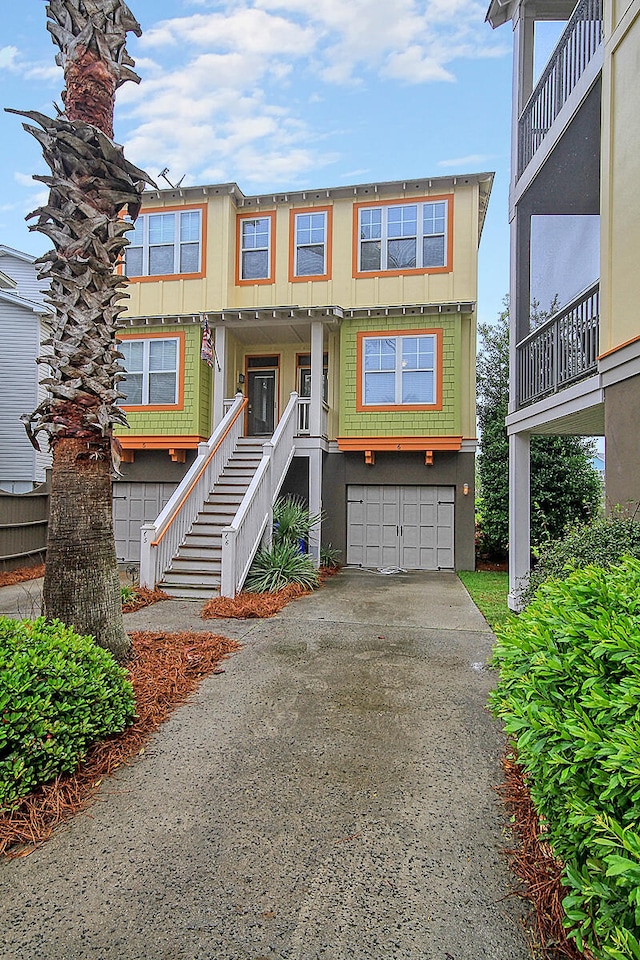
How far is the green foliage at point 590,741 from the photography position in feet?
4.94

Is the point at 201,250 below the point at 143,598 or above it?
above

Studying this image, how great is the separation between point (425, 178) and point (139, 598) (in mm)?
10716

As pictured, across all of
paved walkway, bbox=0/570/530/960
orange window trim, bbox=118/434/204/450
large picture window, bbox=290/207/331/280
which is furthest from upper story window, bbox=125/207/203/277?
paved walkway, bbox=0/570/530/960

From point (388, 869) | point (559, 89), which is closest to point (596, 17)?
point (559, 89)

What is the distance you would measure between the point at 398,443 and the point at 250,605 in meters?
6.00

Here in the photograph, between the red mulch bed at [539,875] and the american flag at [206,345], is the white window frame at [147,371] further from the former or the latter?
the red mulch bed at [539,875]

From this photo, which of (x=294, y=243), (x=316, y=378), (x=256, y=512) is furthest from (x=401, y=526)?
(x=294, y=243)

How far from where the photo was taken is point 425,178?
11.9 m

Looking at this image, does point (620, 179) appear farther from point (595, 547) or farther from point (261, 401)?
point (261, 401)

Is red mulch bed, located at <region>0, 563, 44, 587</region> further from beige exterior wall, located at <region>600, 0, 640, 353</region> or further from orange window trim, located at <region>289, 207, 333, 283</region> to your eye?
beige exterior wall, located at <region>600, 0, 640, 353</region>

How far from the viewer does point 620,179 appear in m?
5.58

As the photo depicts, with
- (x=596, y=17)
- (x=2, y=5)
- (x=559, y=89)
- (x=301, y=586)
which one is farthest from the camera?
(x=301, y=586)

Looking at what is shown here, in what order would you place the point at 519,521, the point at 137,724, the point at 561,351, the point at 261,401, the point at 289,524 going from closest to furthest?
1. the point at 137,724
2. the point at 561,351
3. the point at 519,521
4. the point at 289,524
5. the point at 261,401

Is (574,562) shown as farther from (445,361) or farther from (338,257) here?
(338,257)
